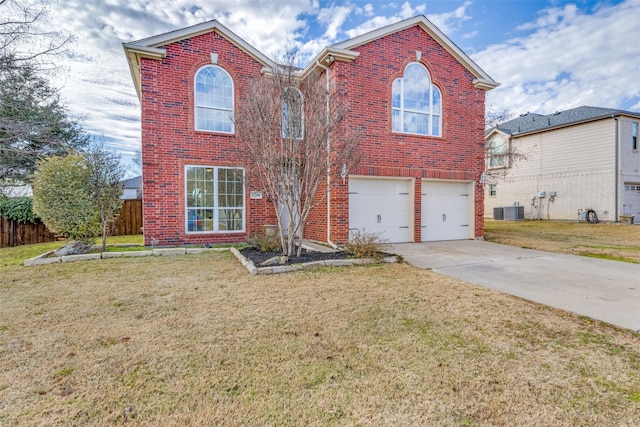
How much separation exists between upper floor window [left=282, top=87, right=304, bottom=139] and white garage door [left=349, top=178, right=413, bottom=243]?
3.15m

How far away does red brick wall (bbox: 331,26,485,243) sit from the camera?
370 inches

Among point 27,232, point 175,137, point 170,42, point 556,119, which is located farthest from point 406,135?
point 556,119

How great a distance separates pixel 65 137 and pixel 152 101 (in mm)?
11165

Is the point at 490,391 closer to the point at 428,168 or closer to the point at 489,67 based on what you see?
the point at 428,168

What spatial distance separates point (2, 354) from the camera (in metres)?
2.91

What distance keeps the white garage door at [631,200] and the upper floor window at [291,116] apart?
1982 cm

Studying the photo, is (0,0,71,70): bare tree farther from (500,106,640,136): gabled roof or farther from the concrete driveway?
(500,106,640,136): gabled roof

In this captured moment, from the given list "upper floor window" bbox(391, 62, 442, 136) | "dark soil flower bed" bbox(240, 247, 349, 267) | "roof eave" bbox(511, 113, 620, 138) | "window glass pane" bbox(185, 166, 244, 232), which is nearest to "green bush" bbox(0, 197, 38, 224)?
"window glass pane" bbox(185, 166, 244, 232)

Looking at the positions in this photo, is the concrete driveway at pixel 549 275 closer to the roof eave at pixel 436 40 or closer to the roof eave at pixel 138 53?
the roof eave at pixel 436 40

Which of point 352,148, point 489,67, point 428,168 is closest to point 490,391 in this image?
point 352,148

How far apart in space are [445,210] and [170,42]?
400 inches

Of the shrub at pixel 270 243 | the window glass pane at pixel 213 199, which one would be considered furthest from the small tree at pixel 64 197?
the shrub at pixel 270 243

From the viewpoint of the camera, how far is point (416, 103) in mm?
10414

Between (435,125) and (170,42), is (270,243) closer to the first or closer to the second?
(170,42)
